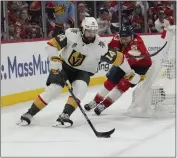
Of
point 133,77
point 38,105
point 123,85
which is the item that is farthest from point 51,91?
point 123,85

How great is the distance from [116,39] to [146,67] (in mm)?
369

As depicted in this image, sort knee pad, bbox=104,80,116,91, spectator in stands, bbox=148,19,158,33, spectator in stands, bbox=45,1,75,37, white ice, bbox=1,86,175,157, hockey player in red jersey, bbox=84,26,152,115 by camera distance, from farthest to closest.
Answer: spectator in stands, bbox=148,19,158,33
spectator in stands, bbox=45,1,75,37
knee pad, bbox=104,80,116,91
hockey player in red jersey, bbox=84,26,152,115
white ice, bbox=1,86,175,157

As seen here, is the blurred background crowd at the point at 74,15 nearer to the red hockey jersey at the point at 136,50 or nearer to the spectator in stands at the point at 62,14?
the spectator in stands at the point at 62,14

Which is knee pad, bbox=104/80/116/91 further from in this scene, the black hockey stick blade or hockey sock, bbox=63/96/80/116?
the black hockey stick blade

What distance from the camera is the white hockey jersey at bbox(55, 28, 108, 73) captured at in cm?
395

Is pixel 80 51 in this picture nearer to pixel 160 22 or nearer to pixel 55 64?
pixel 55 64

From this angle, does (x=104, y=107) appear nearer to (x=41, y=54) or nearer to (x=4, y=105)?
(x=4, y=105)

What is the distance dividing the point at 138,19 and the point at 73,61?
4373 millimetres

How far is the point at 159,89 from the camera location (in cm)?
445

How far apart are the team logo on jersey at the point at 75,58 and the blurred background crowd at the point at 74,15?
5.32ft

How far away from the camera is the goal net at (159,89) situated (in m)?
4.44

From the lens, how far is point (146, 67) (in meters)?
4.53

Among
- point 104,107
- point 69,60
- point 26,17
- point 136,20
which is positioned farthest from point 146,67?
point 136,20

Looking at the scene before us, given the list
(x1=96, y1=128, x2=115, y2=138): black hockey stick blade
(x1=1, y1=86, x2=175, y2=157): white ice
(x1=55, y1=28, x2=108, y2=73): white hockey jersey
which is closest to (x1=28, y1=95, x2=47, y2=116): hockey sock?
(x1=1, y1=86, x2=175, y2=157): white ice
